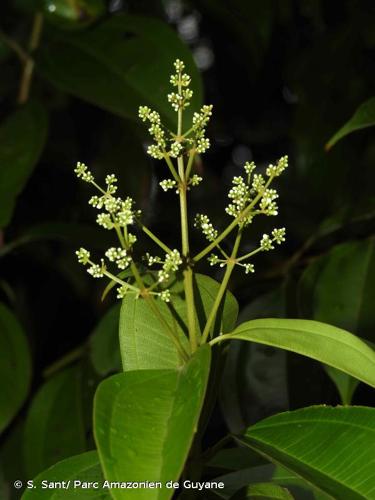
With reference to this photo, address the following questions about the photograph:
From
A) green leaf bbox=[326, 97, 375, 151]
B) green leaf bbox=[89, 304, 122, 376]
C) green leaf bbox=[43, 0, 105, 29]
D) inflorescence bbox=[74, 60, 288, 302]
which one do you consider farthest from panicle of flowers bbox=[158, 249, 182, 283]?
green leaf bbox=[43, 0, 105, 29]

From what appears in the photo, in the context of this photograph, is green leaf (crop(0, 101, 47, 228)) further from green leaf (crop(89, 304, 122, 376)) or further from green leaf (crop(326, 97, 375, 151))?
green leaf (crop(326, 97, 375, 151))

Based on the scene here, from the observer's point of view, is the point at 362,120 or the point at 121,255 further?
the point at 362,120

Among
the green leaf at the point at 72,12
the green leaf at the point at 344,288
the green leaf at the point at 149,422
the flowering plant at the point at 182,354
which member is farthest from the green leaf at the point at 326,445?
the green leaf at the point at 72,12

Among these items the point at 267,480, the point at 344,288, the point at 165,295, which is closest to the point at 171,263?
the point at 165,295

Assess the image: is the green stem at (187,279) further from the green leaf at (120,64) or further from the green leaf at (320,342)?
the green leaf at (120,64)

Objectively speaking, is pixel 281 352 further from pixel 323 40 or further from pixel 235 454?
pixel 323 40

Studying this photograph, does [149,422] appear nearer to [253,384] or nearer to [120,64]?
[253,384]

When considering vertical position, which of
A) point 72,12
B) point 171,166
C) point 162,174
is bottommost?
point 171,166
